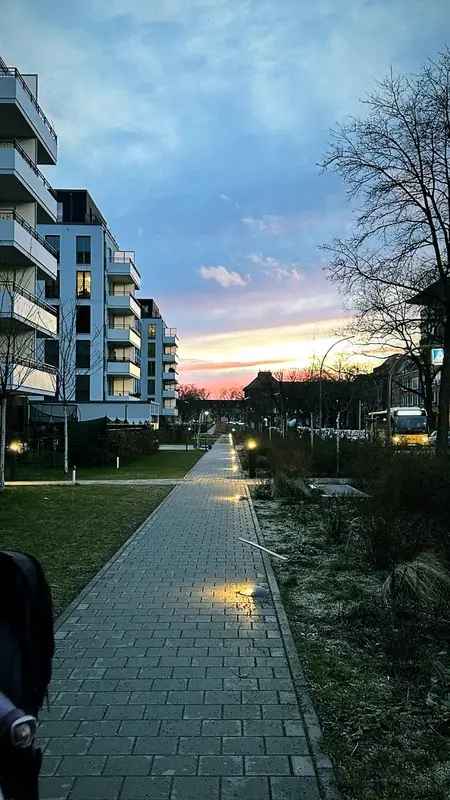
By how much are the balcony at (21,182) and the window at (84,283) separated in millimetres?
22124

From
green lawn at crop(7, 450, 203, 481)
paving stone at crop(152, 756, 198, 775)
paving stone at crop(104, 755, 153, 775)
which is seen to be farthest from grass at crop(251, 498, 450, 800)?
green lawn at crop(7, 450, 203, 481)

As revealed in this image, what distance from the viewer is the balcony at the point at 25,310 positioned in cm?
2393

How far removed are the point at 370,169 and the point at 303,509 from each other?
8.53m

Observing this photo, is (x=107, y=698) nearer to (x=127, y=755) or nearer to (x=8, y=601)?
(x=127, y=755)

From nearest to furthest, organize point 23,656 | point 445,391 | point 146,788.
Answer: point 23,656 < point 146,788 < point 445,391

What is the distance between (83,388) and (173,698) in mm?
50369

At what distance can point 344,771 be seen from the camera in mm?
3322

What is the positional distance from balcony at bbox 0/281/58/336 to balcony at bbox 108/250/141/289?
2541 centimetres

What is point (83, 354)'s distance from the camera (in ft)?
176

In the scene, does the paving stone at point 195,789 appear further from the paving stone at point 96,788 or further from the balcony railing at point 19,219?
the balcony railing at point 19,219

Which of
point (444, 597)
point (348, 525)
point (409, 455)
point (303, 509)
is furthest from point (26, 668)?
point (303, 509)

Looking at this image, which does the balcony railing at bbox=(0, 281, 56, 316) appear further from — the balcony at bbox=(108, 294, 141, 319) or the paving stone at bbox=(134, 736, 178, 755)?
the balcony at bbox=(108, 294, 141, 319)

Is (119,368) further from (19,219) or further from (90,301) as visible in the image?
(19,219)

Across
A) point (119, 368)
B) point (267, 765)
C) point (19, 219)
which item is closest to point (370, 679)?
point (267, 765)
